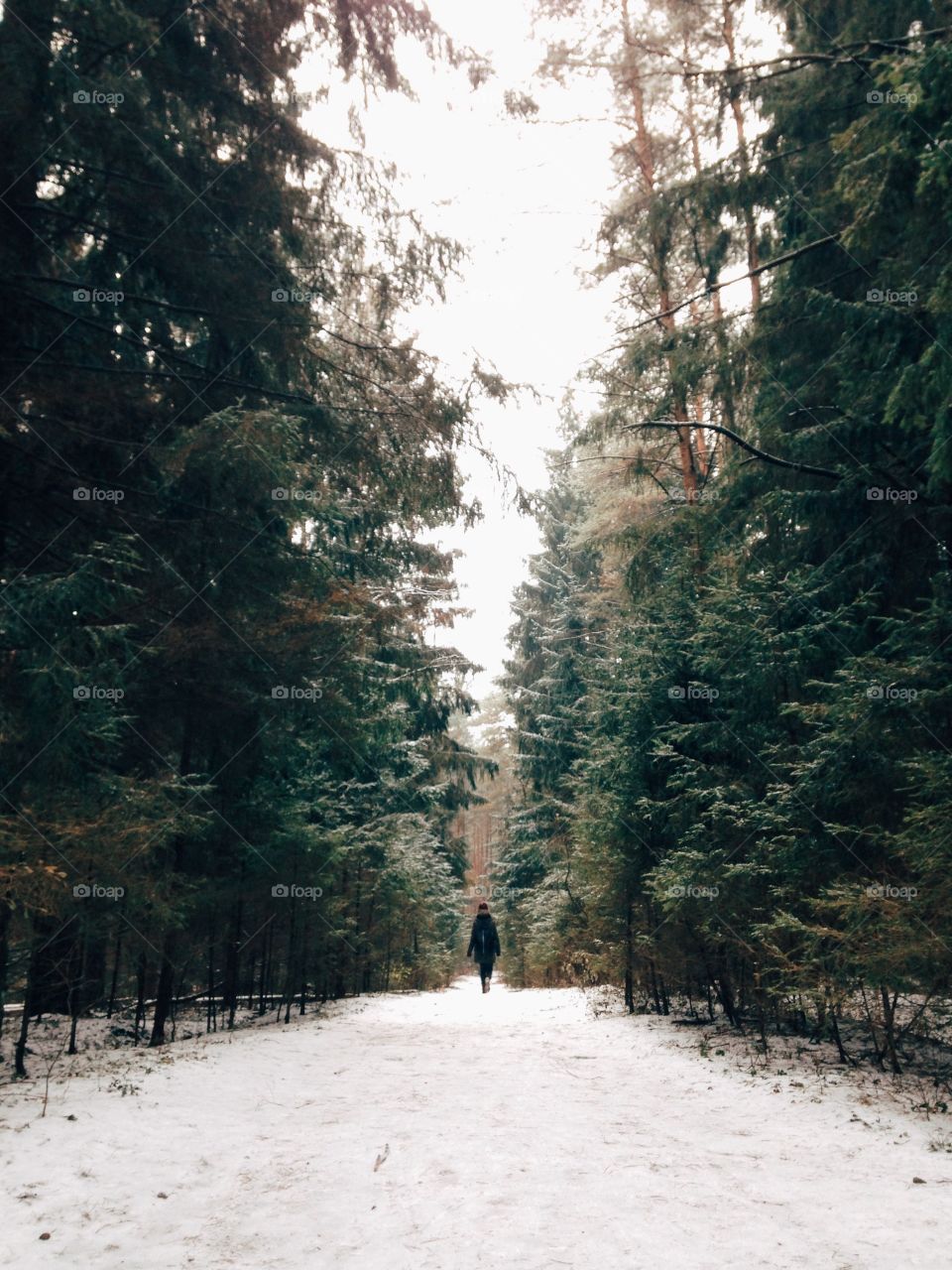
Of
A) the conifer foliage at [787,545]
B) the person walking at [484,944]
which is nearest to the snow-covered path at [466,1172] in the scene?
the conifer foliage at [787,545]

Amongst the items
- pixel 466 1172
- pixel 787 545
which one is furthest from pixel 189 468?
pixel 466 1172

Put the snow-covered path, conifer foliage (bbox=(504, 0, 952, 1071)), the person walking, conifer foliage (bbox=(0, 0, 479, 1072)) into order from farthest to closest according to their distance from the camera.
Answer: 1. the person walking
2. conifer foliage (bbox=(0, 0, 479, 1072))
3. conifer foliage (bbox=(504, 0, 952, 1071))
4. the snow-covered path

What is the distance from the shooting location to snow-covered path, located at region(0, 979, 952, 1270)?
3.46 metres

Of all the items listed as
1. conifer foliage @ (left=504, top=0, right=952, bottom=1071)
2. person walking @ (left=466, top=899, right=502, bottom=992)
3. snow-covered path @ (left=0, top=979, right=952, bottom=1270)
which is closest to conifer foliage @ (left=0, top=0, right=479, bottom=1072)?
snow-covered path @ (left=0, top=979, right=952, bottom=1270)

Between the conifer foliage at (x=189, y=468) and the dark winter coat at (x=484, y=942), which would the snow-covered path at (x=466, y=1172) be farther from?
the dark winter coat at (x=484, y=942)

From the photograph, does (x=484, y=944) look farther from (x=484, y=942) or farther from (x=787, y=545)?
(x=787, y=545)

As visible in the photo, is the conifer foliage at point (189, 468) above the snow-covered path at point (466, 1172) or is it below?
above

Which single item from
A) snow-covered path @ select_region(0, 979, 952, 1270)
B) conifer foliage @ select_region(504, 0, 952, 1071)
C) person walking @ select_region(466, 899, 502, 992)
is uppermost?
conifer foliage @ select_region(504, 0, 952, 1071)

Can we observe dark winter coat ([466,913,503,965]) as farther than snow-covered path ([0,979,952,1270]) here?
Yes

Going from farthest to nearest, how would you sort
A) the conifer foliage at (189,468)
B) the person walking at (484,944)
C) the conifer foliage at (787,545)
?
the person walking at (484,944) → the conifer foliage at (189,468) → the conifer foliage at (787,545)

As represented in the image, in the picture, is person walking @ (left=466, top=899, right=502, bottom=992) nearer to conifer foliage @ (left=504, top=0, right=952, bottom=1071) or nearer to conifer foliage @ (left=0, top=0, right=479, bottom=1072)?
conifer foliage @ (left=504, top=0, right=952, bottom=1071)

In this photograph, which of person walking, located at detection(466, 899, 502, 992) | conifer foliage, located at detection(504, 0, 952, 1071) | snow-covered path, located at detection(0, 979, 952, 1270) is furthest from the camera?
person walking, located at detection(466, 899, 502, 992)

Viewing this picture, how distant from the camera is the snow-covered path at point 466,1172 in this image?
11.4ft

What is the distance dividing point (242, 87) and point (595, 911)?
12.1 m
